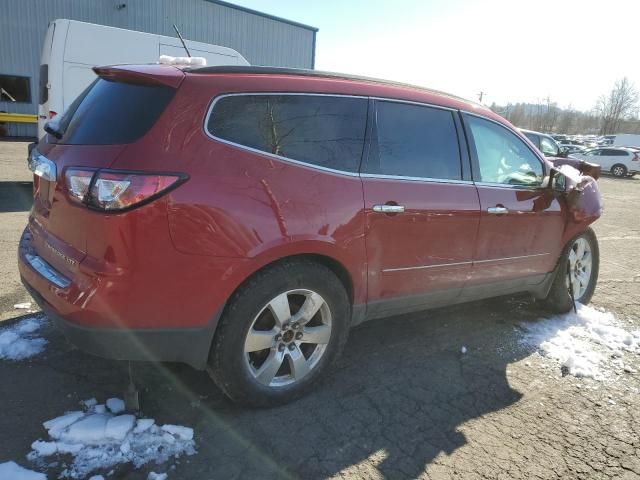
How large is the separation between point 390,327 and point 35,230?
2666 millimetres

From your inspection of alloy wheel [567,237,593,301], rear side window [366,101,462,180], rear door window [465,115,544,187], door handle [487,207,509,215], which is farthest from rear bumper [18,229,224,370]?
alloy wheel [567,237,593,301]

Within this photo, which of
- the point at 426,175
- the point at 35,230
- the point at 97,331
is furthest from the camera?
the point at 426,175

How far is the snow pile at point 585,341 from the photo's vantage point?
12.0 feet

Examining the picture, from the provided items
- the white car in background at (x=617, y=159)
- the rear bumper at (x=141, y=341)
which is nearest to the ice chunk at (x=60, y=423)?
the rear bumper at (x=141, y=341)

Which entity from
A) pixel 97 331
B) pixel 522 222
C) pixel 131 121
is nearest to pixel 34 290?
pixel 97 331

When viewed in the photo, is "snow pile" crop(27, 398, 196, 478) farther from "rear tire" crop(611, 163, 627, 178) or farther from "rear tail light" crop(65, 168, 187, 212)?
"rear tire" crop(611, 163, 627, 178)

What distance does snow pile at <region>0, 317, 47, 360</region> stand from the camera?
3176mm

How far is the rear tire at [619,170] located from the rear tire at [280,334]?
97.6 feet

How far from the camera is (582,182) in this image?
14.3ft

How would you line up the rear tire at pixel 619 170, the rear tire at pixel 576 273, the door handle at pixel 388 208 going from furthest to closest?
the rear tire at pixel 619 170 → the rear tire at pixel 576 273 → the door handle at pixel 388 208

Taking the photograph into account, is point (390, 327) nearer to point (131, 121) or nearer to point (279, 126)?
point (279, 126)

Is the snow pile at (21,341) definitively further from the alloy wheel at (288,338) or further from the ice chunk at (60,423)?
the alloy wheel at (288,338)


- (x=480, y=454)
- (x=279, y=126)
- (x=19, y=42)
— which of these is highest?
(x=19, y=42)

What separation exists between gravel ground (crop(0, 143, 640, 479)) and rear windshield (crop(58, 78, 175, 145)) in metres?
1.43
